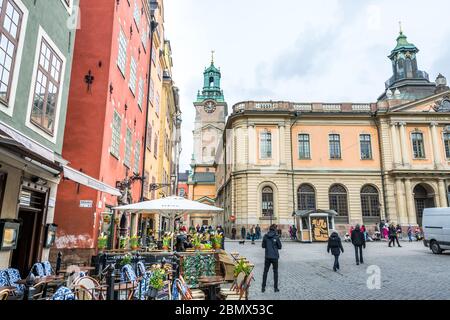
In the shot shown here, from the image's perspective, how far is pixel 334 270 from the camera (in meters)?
12.2

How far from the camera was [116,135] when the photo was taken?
43.2ft

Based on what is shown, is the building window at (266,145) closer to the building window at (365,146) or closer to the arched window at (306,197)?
the arched window at (306,197)

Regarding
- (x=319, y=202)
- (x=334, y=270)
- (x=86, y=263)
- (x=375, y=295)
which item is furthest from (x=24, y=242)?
(x=319, y=202)

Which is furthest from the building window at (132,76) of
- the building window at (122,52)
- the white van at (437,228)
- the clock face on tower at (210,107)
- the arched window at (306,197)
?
the clock face on tower at (210,107)

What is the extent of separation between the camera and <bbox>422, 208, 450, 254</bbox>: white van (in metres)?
17.4

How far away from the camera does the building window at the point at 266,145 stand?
35.8 meters

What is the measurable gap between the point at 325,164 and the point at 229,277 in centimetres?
2788

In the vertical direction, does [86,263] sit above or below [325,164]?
below

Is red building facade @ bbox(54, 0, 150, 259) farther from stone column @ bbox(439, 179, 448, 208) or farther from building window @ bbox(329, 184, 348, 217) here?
stone column @ bbox(439, 179, 448, 208)

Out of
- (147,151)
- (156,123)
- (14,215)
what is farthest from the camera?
(156,123)

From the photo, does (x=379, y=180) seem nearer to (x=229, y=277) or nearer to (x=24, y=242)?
(x=229, y=277)

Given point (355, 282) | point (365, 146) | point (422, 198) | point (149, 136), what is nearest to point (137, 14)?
point (149, 136)
